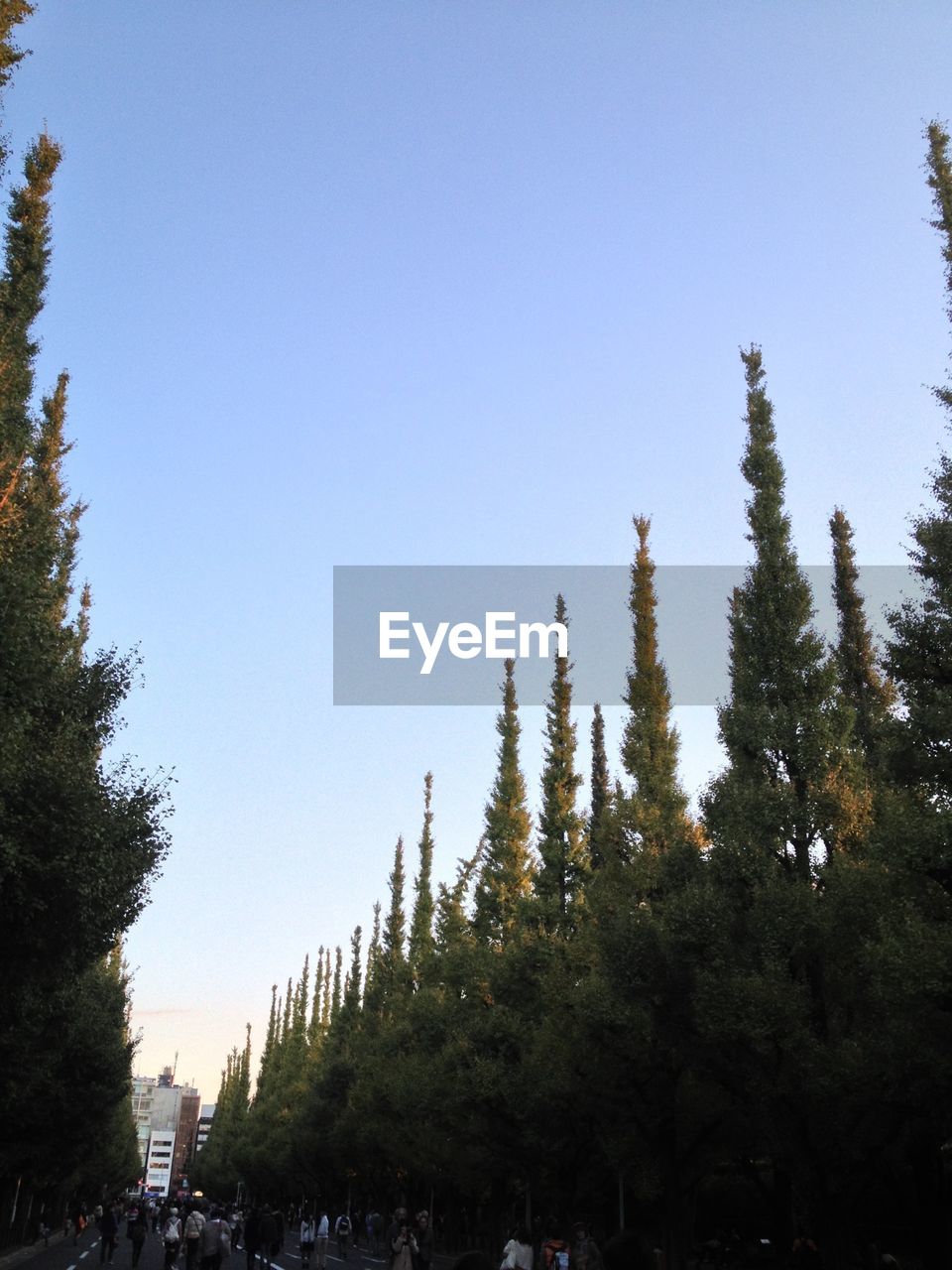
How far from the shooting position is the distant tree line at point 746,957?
17469 millimetres

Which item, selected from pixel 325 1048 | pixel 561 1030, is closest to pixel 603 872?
pixel 561 1030

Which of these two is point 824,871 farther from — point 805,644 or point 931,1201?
point 931,1201

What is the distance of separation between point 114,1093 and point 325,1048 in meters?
39.0

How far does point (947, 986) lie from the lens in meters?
14.5

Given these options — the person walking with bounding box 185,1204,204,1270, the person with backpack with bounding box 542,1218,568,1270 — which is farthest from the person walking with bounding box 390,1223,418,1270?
the person walking with bounding box 185,1204,204,1270

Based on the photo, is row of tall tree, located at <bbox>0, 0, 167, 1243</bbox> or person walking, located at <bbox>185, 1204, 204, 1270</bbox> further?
person walking, located at <bbox>185, 1204, 204, 1270</bbox>

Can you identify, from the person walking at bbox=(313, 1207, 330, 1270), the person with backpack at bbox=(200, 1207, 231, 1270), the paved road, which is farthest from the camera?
the paved road

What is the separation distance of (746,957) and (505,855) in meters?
22.2

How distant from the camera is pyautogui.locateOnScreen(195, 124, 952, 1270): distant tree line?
17.5 meters

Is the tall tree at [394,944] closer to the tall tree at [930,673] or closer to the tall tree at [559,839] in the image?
the tall tree at [559,839]

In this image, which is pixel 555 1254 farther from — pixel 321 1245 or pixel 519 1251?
pixel 321 1245

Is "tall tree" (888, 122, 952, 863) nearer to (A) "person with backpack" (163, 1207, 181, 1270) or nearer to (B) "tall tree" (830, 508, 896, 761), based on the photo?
(B) "tall tree" (830, 508, 896, 761)

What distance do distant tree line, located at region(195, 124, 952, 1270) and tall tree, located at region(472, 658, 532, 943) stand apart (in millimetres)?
94

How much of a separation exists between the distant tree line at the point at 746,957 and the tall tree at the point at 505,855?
9cm
